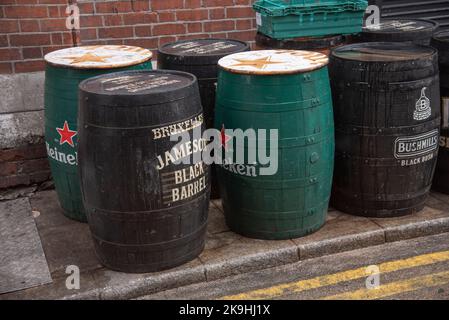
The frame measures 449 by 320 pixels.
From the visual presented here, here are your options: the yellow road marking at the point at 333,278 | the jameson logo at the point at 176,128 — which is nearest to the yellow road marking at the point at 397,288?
the yellow road marking at the point at 333,278

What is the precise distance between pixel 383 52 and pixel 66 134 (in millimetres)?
2561

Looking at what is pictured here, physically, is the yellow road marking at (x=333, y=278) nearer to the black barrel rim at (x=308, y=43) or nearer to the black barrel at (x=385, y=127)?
the black barrel at (x=385, y=127)

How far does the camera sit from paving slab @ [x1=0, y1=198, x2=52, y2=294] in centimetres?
411

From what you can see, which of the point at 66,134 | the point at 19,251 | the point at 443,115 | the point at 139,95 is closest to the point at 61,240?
the point at 19,251

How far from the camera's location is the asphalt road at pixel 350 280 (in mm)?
4039

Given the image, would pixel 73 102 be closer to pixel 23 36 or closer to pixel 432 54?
pixel 23 36

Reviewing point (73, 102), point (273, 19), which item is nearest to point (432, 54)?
point (273, 19)

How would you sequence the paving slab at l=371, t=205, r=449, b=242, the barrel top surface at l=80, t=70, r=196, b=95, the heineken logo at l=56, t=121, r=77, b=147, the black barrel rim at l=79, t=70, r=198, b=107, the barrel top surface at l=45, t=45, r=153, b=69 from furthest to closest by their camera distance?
the paving slab at l=371, t=205, r=449, b=242 → the heineken logo at l=56, t=121, r=77, b=147 → the barrel top surface at l=45, t=45, r=153, b=69 → the barrel top surface at l=80, t=70, r=196, b=95 → the black barrel rim at l=79, t=70, r=198, b=107

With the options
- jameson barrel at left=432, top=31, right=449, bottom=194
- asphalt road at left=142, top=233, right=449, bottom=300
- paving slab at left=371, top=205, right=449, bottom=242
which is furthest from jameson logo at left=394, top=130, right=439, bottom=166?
asphalt road at left=142, top=233, right=449, bottom=300

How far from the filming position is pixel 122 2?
5.62 meters

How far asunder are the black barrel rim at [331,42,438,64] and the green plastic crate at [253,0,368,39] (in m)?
0.28

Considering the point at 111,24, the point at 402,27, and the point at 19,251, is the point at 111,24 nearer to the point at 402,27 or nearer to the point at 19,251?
the point at 19,251

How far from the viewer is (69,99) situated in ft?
14.8

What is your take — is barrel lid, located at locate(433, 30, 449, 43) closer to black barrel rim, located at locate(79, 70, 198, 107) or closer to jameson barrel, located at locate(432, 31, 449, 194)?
jameson barrel, located at locate(432, 31, 449, 194)
